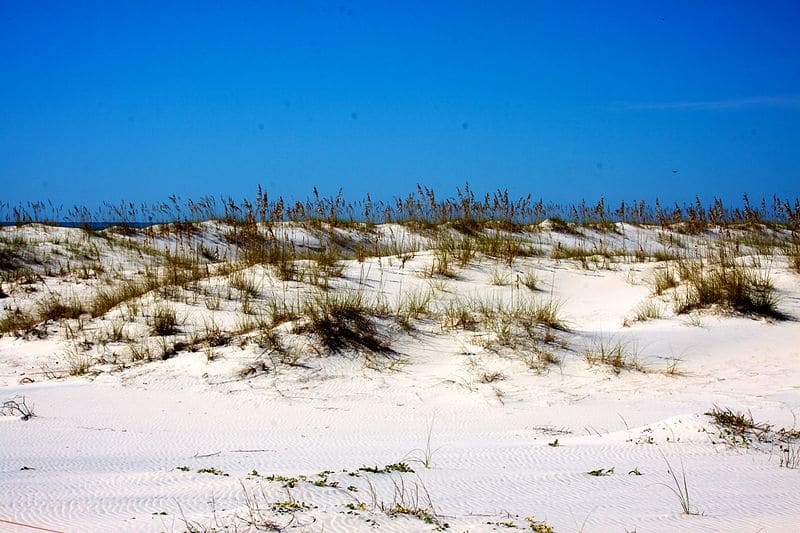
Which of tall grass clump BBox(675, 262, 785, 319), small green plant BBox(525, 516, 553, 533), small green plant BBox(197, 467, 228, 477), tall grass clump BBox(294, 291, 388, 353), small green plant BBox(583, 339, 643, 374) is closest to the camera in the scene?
small green plant BBox(525, 516, 553, 533)

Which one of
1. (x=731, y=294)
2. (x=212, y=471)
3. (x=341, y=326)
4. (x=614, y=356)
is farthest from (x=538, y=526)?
(x=731, y=294)

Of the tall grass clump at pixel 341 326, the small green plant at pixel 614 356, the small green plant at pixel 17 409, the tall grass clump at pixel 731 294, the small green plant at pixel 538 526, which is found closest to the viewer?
the small green plant at pixel 538 526

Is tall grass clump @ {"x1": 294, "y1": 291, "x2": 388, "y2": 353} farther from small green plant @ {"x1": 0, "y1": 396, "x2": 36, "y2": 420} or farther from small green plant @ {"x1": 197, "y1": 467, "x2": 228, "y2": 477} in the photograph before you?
small green plant @ {"x1": 197, "y1": 467, "x2": 228, "y2": 477}

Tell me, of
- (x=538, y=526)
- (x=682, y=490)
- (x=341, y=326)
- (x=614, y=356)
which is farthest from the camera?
(x=341, y=326)

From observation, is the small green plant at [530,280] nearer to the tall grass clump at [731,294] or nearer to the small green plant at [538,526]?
the tall grass clump at [731,294]

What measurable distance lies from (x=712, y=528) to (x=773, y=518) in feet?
0.95

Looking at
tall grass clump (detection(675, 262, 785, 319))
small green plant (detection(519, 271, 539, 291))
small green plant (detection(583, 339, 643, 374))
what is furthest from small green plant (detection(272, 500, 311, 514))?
small green plant (detection(519, 271, 539, 291))

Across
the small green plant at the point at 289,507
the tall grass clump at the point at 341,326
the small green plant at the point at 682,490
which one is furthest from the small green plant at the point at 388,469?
the tall grass clump at the point at 341,326

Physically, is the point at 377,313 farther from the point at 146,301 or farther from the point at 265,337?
the point at 146,301

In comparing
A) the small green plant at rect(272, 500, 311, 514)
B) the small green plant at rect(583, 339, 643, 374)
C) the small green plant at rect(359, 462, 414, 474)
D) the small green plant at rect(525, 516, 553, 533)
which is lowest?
the small green plant at rect(583, 339, 643, 374)

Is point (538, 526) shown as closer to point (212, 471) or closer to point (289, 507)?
point (289, 507)

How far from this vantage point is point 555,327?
6.32 metres

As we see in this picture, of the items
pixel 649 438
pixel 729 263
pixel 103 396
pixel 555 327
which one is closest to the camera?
pixel 649 438

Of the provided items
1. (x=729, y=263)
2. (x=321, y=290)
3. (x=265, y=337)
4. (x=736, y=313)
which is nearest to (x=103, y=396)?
(x=265, y=337)
